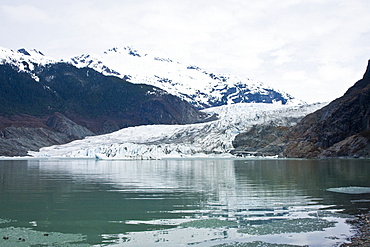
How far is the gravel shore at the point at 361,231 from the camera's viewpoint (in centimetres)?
1061

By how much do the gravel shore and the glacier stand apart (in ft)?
224

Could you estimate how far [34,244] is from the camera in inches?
427

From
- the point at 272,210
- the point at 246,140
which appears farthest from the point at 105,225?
the point at 246,140

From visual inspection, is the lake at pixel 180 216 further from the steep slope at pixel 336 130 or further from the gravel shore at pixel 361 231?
the steep slope at pixel 336 130

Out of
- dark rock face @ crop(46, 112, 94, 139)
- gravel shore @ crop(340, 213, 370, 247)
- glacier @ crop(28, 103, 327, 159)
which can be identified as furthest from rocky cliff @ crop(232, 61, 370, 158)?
dark rock face @ crop(46, 112, 94, 139)

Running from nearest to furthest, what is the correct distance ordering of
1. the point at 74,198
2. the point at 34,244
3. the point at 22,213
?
the point at 34,244 → the point at 22,213 → the point at 74,198

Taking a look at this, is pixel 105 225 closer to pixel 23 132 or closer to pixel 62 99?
pixel 23 132

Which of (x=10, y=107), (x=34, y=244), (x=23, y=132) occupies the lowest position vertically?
(x=34, y=244)

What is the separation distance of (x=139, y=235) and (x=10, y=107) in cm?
17372

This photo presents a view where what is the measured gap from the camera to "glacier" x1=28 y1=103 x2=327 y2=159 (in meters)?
96.6

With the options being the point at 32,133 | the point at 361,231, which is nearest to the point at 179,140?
the point at 32,133

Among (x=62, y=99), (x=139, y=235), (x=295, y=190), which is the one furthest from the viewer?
(x=62, y=99)

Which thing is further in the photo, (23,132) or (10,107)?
(10,107)

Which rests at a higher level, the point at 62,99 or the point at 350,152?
the point at 62,99
